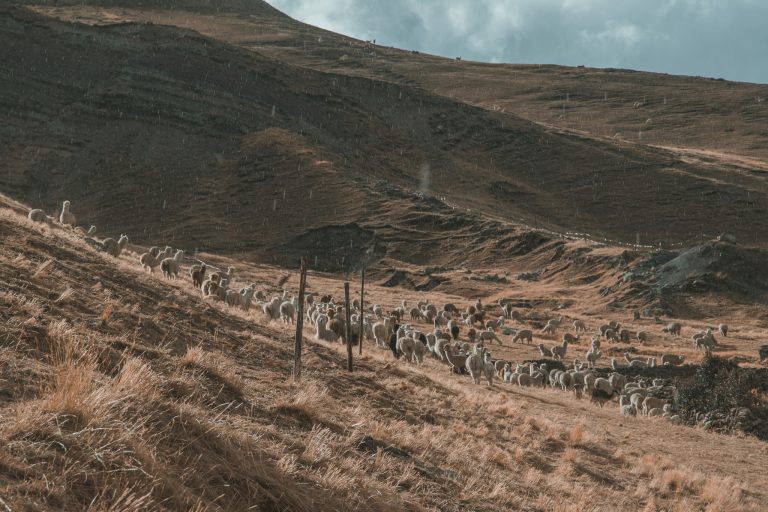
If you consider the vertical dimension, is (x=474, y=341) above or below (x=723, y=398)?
below

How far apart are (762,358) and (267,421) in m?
31.5

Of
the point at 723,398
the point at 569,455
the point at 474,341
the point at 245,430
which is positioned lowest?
the point at 474,341

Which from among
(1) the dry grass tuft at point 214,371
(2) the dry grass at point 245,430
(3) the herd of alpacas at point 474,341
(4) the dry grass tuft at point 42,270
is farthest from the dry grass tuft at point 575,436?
(4) the dry grass tuft at point 42,270

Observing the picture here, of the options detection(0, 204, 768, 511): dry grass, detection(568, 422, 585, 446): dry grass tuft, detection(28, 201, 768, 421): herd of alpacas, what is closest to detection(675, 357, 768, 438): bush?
detection(28, 201, 768, 421): herd of alpacas

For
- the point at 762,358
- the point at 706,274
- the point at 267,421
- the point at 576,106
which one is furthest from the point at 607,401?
the point at 576,106

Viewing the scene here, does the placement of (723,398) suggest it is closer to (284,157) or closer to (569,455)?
(569,455)

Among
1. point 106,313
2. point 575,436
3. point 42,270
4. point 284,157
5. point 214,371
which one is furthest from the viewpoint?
point 284,157

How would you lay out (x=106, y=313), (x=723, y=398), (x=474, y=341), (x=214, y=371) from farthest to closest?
(x=474, y=341) → (x=723, y=398) → (x=106, y=313) → (x=214, y=371)

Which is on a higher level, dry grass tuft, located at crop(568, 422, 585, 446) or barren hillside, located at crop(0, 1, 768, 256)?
barren hillside, located at crop(0, 1, 768, 256)

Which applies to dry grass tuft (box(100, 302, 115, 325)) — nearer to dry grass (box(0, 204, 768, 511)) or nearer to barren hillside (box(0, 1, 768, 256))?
dry grass (box(0, 204, 768, 511))

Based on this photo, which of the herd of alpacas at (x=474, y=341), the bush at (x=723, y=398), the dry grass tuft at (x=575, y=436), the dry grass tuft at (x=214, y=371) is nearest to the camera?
the dry grass tuft at (x=214, y=371)

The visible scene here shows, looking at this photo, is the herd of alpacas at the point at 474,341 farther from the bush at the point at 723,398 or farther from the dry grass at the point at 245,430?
the dry grass at the point at 245,430

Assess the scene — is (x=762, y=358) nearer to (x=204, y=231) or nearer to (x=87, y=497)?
(x=87, y=497)

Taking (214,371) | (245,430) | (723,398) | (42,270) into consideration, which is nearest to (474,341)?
(723,398)
